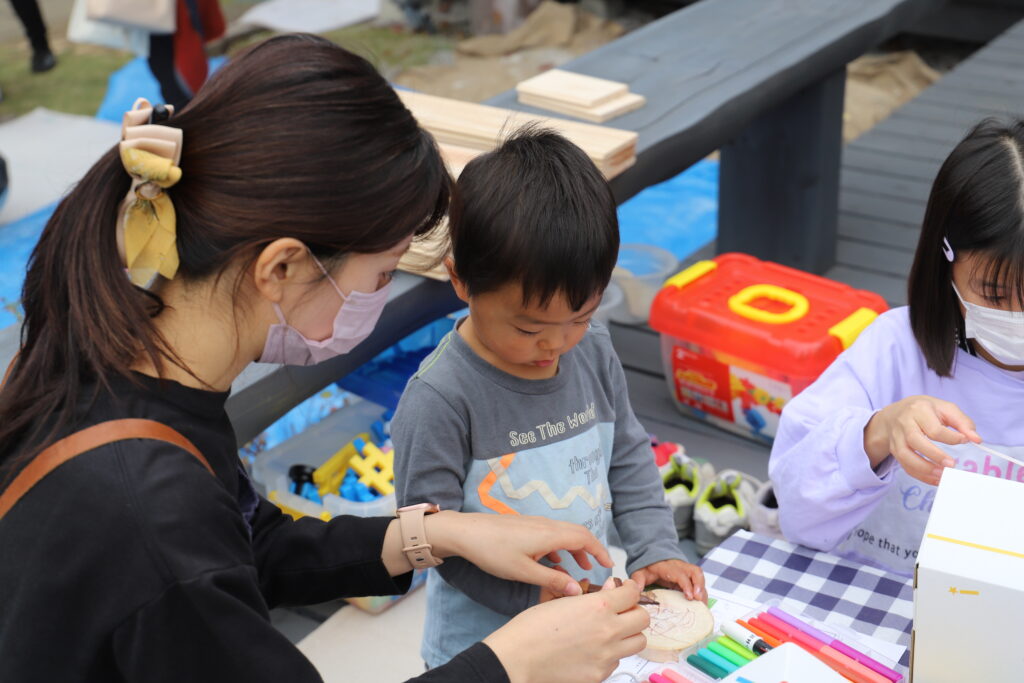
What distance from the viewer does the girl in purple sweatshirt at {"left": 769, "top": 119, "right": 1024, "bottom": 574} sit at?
57.6 inches

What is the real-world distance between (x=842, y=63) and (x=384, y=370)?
170 cm

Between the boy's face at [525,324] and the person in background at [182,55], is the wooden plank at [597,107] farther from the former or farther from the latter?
the person in background at [182,55]

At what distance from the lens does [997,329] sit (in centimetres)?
152

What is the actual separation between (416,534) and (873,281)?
262 cm

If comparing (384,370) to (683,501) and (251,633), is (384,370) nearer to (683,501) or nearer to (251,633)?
(683,501)

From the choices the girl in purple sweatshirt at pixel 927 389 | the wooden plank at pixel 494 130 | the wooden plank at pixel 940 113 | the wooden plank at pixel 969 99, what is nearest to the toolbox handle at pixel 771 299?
the wooden plank at pixel 494 130

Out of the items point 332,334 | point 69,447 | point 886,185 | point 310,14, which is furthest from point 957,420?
point 310,14

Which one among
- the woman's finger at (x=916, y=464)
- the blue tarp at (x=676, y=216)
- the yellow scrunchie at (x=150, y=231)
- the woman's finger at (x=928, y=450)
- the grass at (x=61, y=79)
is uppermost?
the yellow scrunchie at (x=150, y=231)

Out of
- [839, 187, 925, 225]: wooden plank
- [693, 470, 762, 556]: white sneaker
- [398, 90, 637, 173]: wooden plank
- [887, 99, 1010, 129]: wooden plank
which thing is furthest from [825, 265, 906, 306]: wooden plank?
[398, 90, 637, 173]: wooden plank

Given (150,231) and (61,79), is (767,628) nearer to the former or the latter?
(150,231)

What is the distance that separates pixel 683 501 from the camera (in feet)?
7.73

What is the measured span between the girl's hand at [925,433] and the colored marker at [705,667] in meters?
0.39

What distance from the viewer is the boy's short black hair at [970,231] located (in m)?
1.46

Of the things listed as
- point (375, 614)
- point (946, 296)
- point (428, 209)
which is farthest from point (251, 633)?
point (375, 614)
